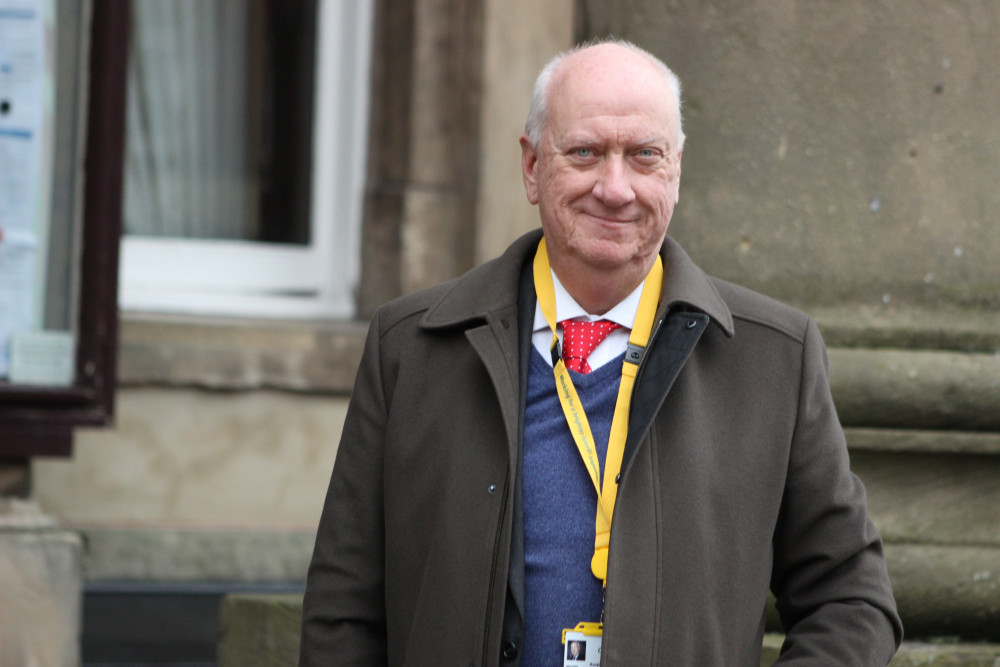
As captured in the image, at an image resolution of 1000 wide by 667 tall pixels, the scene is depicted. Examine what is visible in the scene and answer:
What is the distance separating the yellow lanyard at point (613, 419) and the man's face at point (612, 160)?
7 cm

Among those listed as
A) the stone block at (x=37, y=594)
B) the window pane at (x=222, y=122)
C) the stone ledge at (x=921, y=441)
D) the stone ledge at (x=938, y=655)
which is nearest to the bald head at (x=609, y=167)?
the stone ledge at (x=921, y=441)

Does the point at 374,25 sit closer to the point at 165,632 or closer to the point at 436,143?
the point at 436,143

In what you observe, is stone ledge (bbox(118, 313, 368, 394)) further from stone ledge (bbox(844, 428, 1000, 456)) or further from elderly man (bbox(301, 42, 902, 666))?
elderly man (bbox(301, 42, 902, 666))

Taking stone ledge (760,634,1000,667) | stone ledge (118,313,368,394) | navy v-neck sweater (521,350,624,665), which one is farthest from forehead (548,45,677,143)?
stone ledge (118,313,368,394)

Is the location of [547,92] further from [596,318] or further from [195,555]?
[195,555]

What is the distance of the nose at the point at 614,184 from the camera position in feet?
7.28

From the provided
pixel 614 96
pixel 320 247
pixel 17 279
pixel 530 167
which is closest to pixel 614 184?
pixel 614 96

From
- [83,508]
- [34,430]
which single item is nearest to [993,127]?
[34,430]

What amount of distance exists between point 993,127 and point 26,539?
115 inches

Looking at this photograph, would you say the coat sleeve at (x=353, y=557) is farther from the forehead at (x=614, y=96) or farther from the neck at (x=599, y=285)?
the forehead at (x=614, y=96)

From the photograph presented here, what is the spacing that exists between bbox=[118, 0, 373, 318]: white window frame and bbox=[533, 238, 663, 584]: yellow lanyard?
372cm

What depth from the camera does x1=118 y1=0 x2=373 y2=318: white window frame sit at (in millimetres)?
5902

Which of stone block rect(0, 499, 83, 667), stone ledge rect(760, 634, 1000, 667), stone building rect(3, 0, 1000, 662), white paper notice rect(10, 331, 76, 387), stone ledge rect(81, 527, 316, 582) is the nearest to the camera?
stone ledge rect(760, 634, 1000, 667)

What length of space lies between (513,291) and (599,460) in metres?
0.34
